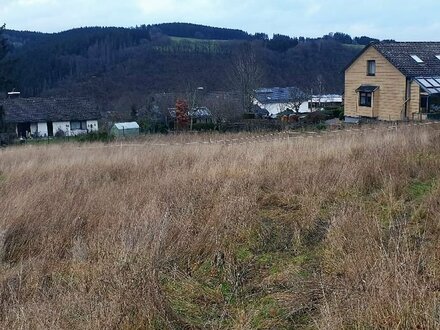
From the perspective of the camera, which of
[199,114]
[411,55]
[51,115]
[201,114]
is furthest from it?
[51,115]

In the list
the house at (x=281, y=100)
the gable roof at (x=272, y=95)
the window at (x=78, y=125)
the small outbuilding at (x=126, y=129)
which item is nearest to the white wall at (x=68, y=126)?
the window at (x=78, y=125)

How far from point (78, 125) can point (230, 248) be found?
42206mm

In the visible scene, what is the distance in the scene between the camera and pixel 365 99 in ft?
92.4

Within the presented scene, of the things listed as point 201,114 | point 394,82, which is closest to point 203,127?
point 394,82

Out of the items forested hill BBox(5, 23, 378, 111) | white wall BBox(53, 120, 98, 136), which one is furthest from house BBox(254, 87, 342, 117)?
white wall BBox(53, 120, 98, 136)

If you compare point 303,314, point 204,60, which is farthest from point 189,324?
point 204,60

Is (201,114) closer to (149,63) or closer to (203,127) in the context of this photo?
(203,127)

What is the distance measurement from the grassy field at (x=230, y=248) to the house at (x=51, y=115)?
121ft

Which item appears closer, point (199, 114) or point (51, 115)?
point (199, 114)

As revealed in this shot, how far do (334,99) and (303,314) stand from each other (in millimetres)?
56080

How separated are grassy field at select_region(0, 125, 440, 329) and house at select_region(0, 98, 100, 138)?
36.7 meters

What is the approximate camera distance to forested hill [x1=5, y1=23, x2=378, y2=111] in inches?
2879

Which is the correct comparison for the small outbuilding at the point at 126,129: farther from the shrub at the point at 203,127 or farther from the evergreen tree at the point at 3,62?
the evergreen tree at the point at 3,62

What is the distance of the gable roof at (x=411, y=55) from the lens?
25703 mm
